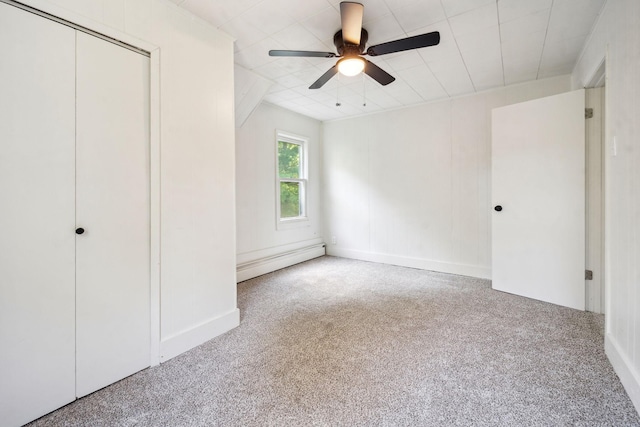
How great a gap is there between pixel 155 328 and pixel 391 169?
3675 millimetres

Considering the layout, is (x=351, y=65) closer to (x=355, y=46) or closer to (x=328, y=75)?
(x=355, y=46)

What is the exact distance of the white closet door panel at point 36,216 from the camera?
130cm

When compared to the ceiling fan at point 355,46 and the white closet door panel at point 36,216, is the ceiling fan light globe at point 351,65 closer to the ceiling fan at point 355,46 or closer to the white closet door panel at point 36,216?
the ceiling fan at point 355,46

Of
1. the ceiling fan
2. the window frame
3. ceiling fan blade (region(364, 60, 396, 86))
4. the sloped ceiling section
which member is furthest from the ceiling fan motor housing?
the window frame

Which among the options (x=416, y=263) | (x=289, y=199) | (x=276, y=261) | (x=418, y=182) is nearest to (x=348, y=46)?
(x=418, y=182)

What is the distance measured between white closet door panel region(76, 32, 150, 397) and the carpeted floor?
22 cm

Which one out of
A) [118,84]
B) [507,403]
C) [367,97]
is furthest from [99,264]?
[367,97]

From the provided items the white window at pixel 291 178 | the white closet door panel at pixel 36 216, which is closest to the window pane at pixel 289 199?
the white window at pixel 291 178

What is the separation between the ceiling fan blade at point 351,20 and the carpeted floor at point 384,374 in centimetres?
225

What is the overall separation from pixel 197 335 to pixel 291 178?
2.92 metres

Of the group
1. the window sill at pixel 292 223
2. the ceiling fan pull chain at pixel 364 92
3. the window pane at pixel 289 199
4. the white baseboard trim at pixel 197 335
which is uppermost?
the ceiling fan pull chain at pixel 364 92

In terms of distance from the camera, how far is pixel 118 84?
1.66 meters

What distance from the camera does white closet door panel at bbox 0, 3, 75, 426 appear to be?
1305 millimetres

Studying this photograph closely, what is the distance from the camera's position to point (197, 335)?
205cm
